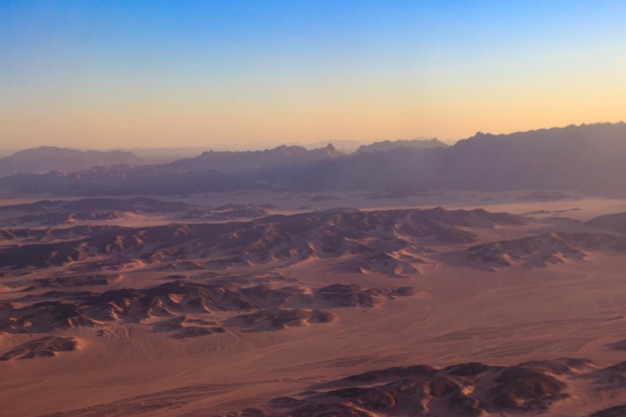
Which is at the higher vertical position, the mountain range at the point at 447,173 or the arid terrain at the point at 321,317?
the mountain range at the point at 447,173

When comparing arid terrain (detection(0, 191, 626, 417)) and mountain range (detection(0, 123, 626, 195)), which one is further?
mountain range (detection(0, 123, 626, 195))

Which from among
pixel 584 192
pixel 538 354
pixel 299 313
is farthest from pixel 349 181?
pixel 538 354

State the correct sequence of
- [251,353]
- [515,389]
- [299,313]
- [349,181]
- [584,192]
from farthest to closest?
[349,181] → [584,192] → [299,313] → [251,353] → [515,389]

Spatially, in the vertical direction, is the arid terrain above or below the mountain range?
below

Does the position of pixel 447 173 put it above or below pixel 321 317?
above

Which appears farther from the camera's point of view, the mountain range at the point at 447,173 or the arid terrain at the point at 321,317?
the mountain range at the point at 447,173

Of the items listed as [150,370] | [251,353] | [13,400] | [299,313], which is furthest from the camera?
[299,313]

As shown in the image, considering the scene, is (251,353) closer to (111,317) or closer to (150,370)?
(150,370)

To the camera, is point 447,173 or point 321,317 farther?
point 447,173
